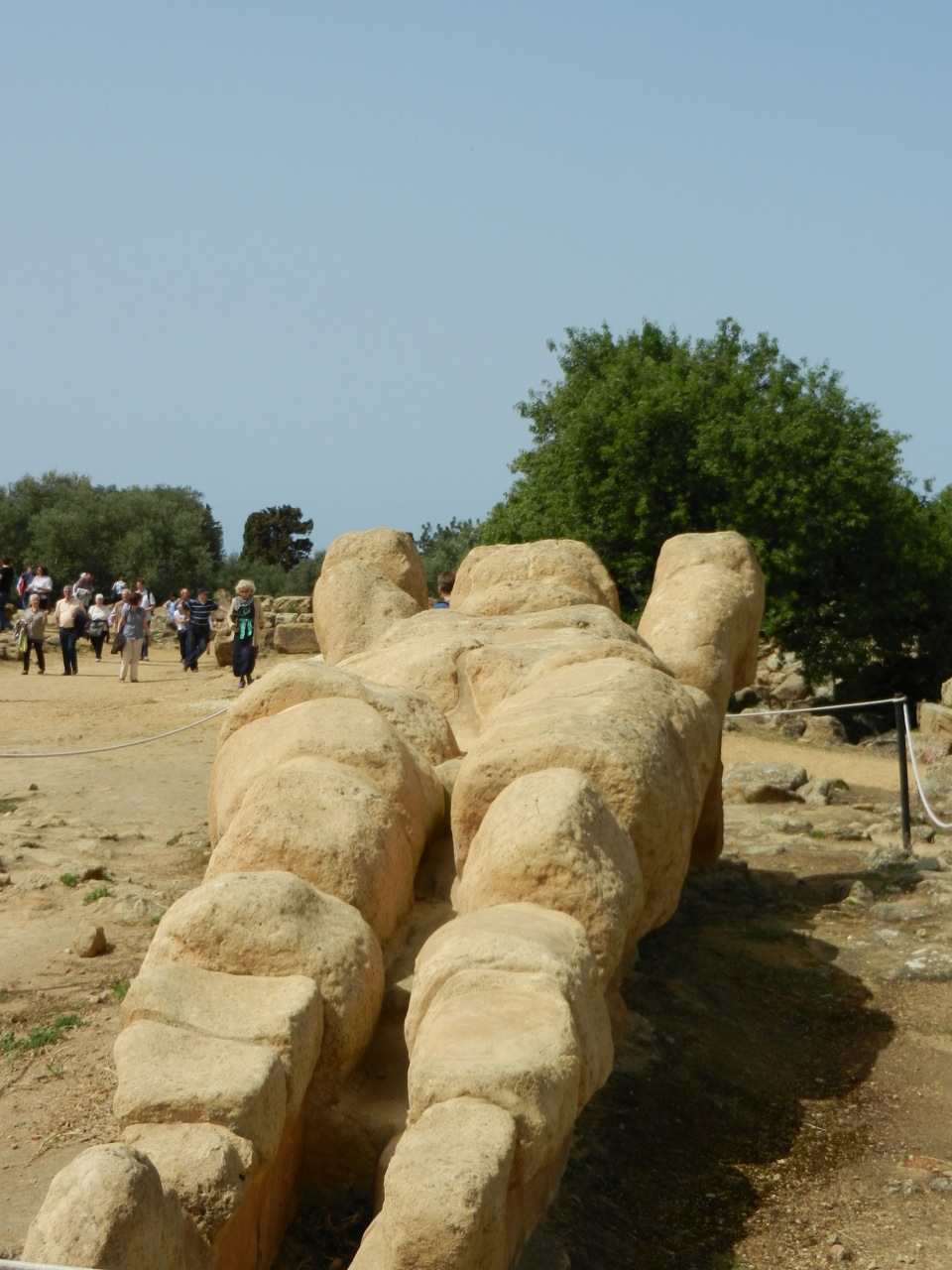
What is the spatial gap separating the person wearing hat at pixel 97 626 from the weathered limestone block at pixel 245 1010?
20.0 m

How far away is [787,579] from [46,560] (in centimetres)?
2443

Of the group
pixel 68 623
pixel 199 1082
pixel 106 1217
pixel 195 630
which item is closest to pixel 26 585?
pixel 195 630

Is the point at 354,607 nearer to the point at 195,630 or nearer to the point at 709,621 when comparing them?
the point at 709,621

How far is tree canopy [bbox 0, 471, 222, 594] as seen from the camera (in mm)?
38469

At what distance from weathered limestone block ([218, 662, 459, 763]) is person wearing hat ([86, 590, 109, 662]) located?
1792 cm

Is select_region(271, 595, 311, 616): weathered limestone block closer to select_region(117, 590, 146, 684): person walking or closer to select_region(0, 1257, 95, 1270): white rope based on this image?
select_region(117, 590, 146, 684): person walking

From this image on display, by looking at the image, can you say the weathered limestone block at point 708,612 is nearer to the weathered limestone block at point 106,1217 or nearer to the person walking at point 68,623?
the weathered limestone block at point 106,1217

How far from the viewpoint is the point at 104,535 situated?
129 ft

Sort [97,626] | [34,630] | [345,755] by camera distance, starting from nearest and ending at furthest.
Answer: [345,755] → [34,630] → [97,626]

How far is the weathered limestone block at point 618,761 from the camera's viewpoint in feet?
16.8

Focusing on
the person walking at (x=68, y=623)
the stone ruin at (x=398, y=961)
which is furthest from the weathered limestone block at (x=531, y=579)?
the person walking at (x=68, y=623)

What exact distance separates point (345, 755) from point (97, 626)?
19.1 metres

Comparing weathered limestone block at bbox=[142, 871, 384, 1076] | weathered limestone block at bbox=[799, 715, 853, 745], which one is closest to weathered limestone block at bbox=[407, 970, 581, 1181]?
weathered limestone block at bbox=[142, 871, 384, 1076]

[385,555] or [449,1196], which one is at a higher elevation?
[385,555]
